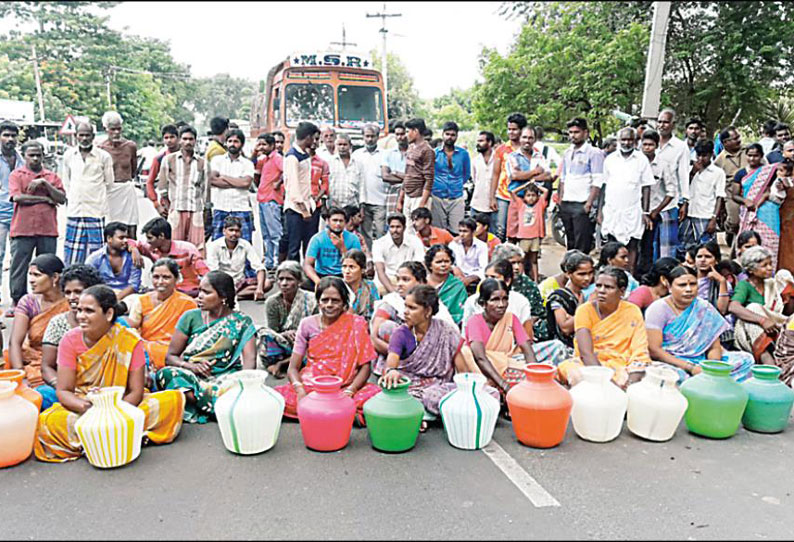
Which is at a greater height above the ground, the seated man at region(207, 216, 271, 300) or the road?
the seated man at region(207, 216, 271, 300)

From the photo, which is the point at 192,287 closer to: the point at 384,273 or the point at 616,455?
the point at 384,273

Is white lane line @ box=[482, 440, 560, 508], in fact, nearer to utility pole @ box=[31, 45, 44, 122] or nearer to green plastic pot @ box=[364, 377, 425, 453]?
green plastic pot @ box=[364, 377, 425, 453]

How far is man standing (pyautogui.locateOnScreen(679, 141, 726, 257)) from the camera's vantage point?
281 inches

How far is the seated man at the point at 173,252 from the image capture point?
568 centimetres

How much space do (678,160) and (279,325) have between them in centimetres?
427

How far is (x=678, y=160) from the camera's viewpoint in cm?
680

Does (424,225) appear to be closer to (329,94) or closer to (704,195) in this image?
(704,195)

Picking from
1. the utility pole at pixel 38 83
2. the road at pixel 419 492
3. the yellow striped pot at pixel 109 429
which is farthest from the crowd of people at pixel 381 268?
the utility pole at pixel 38 83

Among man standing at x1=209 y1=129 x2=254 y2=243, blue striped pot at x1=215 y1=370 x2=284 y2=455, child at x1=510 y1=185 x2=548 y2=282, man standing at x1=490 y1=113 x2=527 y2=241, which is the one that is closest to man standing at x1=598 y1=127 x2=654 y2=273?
child at x1=510 y1=185 x2=548 y2=282

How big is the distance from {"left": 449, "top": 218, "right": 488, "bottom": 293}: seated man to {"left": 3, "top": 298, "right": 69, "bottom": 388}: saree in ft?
11.0

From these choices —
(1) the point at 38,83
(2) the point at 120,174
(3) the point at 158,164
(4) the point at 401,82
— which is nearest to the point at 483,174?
(3) the point at 158,164

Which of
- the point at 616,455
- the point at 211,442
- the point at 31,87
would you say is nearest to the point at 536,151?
the point at 616,455

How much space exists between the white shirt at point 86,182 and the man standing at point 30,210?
0.56 ft

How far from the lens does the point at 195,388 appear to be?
13.2 feet
